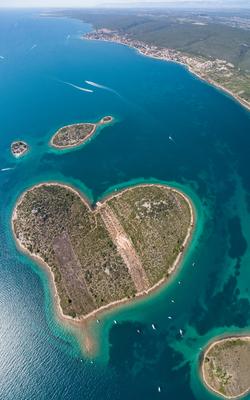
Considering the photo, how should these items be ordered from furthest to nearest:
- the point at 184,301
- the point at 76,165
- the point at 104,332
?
the point at 76,165 → the point at 184,301 → the point at 104,332

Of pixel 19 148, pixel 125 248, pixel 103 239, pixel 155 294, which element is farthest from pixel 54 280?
pixel 19 148

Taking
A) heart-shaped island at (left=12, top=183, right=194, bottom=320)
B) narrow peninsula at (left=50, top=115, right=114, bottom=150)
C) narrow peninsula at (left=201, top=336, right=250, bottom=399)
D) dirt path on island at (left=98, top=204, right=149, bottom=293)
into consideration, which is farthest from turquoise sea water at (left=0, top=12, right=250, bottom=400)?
dirt path on island at (left=98, top=204, right=149, bottom=293)

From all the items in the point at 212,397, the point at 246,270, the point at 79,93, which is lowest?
the point at 212,397

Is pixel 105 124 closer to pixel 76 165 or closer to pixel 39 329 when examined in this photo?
pixel 76 165

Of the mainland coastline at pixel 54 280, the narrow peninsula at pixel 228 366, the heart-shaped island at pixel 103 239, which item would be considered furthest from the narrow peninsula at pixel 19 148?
the narrow peninsula at pixel 228 366

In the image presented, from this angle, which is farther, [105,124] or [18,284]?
[105,124]

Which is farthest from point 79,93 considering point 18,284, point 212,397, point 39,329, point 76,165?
point 212,397

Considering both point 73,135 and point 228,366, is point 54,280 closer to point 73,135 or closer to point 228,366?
point 228,366
